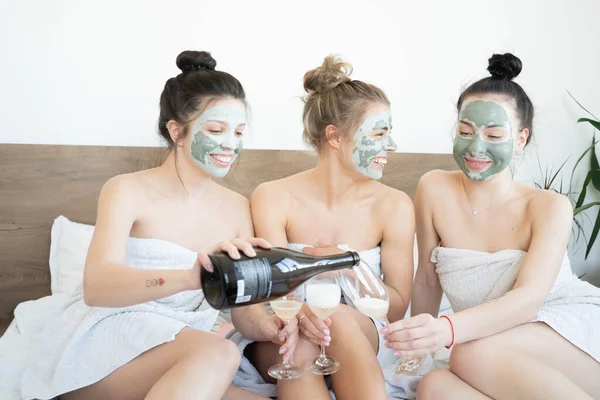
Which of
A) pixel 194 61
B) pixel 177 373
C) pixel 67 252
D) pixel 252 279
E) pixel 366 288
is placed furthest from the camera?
pixel 67 252

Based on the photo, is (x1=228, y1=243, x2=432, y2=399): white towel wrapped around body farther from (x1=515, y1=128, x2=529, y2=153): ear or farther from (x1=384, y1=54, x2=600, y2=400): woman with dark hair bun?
(x1=515, y1=128, x2=529, y2=153): ear

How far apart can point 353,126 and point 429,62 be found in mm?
1205

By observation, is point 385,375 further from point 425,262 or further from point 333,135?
point 333,135

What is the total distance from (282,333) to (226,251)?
358 millimetres

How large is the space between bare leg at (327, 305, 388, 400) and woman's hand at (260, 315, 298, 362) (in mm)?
106

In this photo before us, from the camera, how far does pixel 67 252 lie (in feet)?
7.24

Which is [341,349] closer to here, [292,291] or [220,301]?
[292,291]

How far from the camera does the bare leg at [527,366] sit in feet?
→ 4.31

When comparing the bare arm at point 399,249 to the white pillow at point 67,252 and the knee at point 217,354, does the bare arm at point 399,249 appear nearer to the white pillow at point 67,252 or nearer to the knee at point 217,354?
the knee at point 217,354

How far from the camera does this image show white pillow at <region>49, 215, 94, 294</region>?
7.06 feet

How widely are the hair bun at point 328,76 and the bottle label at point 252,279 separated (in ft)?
2.79

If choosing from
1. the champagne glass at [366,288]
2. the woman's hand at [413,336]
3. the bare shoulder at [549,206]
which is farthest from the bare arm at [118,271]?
the bare shoulder at [549,206]

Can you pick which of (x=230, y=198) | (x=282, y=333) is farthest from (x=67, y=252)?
(x=282, y=333)

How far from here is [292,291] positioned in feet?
4.02
